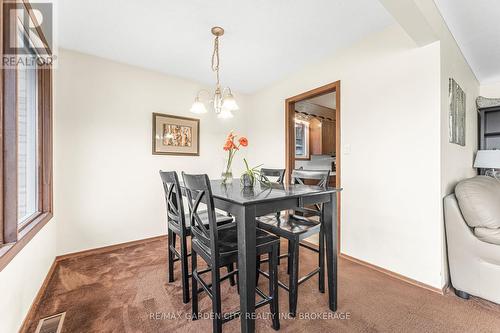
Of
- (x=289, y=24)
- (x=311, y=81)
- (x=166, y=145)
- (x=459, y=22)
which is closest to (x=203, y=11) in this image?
(x=289, y=24)

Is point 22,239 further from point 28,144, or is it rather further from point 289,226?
point 289,226

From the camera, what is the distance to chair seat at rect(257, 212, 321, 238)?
1.62 meters

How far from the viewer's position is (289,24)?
2.09 meters

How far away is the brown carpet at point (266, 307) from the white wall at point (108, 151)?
658 mm

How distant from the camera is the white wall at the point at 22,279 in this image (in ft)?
3.92

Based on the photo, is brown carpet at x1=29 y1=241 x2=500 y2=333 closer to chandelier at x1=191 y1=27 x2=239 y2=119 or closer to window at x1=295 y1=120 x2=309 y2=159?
chandelier at x1=191 y1=27 x2=239 y2=119

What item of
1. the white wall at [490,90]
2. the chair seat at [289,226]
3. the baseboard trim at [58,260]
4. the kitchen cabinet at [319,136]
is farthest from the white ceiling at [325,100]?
the baseboard trim at [58,260]

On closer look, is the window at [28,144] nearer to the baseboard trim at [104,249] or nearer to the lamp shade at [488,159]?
the baseboard trim at [104,249]

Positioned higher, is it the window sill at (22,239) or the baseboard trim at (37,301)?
the window sill at (22,239)

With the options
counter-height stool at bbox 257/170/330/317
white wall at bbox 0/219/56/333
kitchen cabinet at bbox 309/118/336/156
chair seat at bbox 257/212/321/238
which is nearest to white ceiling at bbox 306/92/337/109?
kitchen cabinet at bbox 309/118/336/156

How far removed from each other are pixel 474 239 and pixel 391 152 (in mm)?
897

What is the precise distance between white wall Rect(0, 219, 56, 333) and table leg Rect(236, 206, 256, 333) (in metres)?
1.27

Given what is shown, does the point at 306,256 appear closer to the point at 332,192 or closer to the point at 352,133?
the point at 332,192

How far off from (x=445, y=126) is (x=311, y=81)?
1579 millimetres
